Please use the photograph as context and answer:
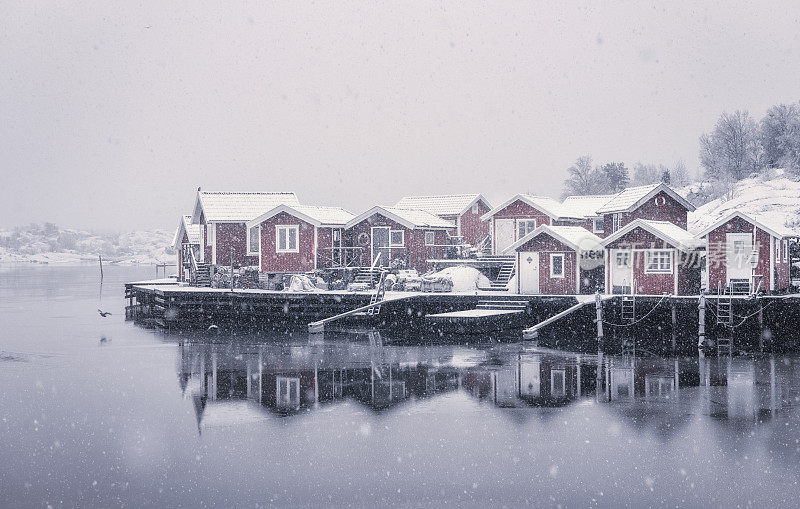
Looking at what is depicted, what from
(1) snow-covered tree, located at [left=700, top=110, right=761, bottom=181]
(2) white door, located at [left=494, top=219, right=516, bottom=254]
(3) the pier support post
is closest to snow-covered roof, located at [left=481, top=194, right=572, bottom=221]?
(2) white door, located at [left=494, top=219, right=516, bottom=254]

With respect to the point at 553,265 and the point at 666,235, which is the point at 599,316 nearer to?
the point at 666,235

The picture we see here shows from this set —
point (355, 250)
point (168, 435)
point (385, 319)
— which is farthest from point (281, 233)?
point (168, 435)

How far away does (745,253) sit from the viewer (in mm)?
37500

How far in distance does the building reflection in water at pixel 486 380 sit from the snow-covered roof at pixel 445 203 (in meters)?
29.4

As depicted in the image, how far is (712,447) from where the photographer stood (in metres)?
16.6

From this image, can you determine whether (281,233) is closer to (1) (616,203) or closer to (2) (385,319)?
(2) (385,319)

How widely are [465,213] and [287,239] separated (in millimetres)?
17551

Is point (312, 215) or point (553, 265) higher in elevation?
point (312, 215)

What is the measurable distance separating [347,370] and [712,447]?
1296 centimetres

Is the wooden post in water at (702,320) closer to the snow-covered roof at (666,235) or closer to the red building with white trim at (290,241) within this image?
the snow-covered roof at (666,235)

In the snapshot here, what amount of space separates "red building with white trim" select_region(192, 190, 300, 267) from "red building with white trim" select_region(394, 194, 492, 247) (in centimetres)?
1406

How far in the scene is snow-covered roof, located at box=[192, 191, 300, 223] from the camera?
50.6m

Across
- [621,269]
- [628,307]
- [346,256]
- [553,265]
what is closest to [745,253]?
[621,269]

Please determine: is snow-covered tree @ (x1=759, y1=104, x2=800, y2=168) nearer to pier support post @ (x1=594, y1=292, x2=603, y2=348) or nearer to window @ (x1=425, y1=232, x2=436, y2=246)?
window @ (x1=425, y1=232, x2=436, y2=246)
